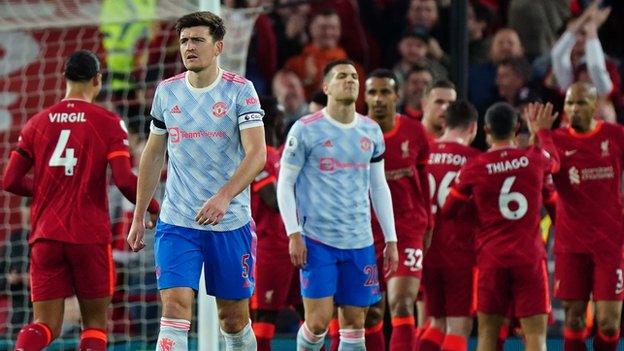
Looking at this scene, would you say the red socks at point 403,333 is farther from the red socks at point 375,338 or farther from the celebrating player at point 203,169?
the celebrating player at point 203,169

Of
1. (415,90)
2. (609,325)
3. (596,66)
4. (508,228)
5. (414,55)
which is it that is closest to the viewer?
(508,228)

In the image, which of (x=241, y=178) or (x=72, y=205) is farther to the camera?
(x=72, y=205)

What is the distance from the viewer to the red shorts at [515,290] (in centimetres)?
900

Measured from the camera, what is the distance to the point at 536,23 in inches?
555

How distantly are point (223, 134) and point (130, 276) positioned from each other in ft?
19.0

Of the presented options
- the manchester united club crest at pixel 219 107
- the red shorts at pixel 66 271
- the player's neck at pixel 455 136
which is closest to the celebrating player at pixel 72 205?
the red shorts at pixel 66 271

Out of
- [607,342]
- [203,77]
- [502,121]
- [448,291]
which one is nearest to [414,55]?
[448,291]

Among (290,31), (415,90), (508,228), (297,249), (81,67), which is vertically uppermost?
(290,31)

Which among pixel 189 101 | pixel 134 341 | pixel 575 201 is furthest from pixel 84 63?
pixel 134 341

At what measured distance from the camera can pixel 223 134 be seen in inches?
279

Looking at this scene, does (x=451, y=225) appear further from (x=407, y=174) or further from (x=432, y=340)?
(x=432, y=340)

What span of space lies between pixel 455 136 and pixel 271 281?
1702 mm

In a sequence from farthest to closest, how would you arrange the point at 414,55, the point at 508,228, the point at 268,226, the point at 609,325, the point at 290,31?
the point at 290,31, the point at 414,55, the point at 268,226, the point at 609,325, the point at 508,228

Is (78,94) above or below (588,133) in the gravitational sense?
above
